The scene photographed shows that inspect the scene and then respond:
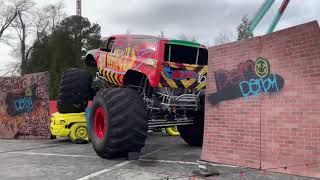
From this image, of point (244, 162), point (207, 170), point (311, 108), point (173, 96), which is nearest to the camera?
point (311, 108)

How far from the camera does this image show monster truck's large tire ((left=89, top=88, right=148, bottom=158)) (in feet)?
30.8

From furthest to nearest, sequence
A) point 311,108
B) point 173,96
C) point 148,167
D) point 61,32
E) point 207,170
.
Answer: point 61,32 → point 173,96 → point 148,167 → point 207,170 → point 311,108

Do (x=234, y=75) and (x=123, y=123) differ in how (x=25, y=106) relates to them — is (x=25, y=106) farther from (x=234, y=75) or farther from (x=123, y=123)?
(x=234, y=75)

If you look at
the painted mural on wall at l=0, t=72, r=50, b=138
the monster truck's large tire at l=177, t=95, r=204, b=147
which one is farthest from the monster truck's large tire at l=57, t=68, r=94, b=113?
the painted mural on wall at l=0, t=72, r=50, b=138

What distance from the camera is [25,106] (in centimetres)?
1789

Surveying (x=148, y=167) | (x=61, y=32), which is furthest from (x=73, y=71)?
(x=61, y=32)

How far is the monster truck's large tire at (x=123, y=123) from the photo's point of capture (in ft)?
30.8

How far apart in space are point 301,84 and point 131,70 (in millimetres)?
4488

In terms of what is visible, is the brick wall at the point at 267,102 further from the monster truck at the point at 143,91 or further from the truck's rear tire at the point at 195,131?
the truck's rear tire at the point at 195,131

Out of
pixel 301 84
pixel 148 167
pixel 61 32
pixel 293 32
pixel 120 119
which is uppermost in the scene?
pixel 61 32

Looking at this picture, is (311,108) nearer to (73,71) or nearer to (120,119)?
(120,119)

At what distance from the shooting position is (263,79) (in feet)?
26.3

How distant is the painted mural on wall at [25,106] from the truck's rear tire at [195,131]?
21.3 feet

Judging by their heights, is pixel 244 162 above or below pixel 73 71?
below
